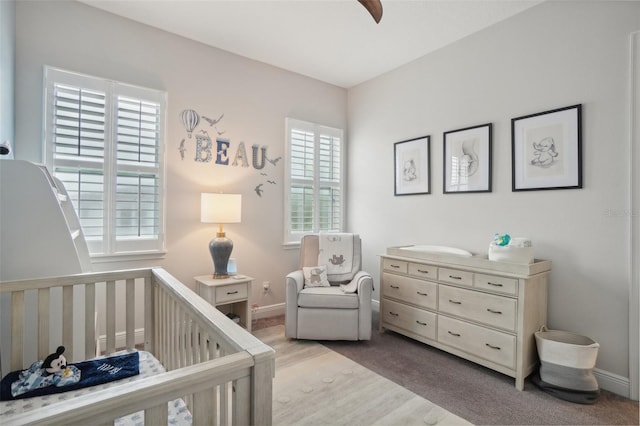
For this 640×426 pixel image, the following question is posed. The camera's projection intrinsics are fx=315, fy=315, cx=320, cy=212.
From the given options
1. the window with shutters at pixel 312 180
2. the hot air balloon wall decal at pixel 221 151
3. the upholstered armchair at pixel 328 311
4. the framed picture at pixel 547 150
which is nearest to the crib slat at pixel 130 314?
the upholstered armchair at pixel 328 311

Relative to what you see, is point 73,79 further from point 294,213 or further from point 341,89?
point 341,89

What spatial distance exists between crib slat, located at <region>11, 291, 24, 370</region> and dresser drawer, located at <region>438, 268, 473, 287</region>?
2656 mm

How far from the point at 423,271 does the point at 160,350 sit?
207 centimetres

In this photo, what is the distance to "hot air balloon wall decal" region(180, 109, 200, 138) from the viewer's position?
298 cm

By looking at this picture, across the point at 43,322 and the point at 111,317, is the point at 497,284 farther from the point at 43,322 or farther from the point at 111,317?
the point at 43,322

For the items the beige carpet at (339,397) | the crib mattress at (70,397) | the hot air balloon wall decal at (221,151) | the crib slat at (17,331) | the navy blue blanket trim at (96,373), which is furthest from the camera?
the hot air balloon wall decal at (221,151)

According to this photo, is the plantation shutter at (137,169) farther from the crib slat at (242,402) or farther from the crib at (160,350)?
the crib slat at (242,402)

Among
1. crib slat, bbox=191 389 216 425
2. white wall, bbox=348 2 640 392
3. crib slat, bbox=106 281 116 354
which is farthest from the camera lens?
white wall, bbox=348 2 640 392

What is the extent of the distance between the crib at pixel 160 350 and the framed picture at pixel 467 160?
2.55 m

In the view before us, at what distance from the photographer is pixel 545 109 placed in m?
2.44

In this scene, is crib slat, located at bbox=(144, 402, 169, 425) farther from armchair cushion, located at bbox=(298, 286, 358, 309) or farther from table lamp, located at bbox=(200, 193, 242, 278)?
table lamp, located at bbox=(200, 193, 242, 278)

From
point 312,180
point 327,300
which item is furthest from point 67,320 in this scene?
point 312,180

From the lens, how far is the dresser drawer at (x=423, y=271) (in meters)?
2.66

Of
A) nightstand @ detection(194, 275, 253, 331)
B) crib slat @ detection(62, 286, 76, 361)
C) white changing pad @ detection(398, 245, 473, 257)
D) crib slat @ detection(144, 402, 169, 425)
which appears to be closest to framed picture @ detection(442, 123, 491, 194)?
white changing pad @ detection(398, 245, 473, 257)
